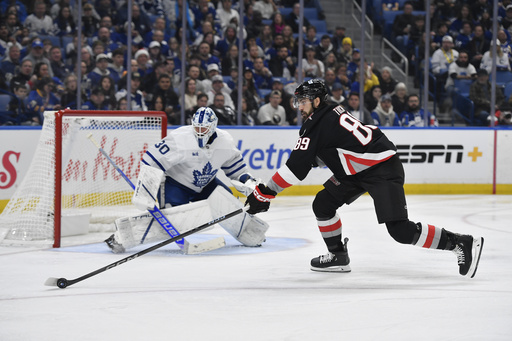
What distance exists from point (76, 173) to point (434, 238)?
303cm

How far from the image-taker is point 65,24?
8273mm

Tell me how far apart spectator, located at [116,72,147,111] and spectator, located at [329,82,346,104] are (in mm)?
2206

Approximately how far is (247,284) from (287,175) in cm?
59

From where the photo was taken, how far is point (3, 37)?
806cm

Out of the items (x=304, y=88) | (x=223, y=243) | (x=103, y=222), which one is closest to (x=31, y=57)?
(x=103, y=222)

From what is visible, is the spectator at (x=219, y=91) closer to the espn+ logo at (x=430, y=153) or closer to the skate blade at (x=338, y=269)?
the espn+ logo at (x=430, y=153)

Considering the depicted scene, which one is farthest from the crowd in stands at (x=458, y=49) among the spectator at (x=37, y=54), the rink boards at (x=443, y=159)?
the spectator at (x=37, y=54)

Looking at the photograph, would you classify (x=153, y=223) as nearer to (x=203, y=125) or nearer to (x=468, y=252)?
(x=203, y=125)

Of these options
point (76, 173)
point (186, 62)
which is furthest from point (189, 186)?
point (186, 62)

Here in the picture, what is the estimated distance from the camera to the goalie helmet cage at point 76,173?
18.3 feet

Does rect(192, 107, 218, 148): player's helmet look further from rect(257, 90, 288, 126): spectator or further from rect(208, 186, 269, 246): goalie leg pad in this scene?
rect(257, 90, 288, 126): spectator

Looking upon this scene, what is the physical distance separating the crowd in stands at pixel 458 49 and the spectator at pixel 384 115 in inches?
18.9

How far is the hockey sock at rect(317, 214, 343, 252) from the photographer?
450 centimetres

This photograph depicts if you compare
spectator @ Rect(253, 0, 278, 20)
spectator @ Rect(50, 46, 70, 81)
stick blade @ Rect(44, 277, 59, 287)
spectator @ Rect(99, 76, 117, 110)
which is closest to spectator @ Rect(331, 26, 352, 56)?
spectator @ Rect(253, 0, 278, 20)
